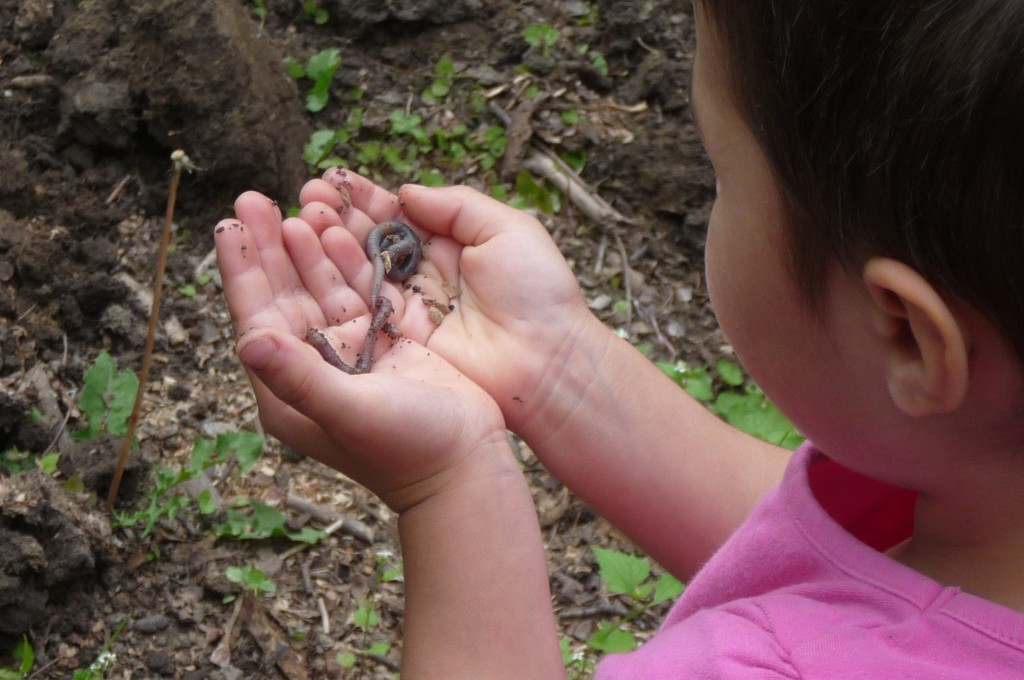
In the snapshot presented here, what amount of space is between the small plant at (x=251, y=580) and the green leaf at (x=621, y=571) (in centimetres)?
77

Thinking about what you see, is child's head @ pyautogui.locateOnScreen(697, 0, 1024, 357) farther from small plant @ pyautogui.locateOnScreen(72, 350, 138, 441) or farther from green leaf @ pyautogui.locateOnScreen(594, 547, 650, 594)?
small plant @ pyautogui.locateOnScreen(72, 350, 138, 441)

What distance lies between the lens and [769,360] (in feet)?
4.08

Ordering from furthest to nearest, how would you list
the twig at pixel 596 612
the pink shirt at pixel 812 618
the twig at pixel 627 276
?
the twig at pixel 627 276
the twig at pixel 596 612
the pink shirt at pixel 812 618

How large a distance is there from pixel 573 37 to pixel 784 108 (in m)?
2.83

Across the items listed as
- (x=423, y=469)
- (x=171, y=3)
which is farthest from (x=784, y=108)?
(x=171, y=3)

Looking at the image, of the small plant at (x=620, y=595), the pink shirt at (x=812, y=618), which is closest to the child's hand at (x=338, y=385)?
the pink shirt at (x=812, y=618)

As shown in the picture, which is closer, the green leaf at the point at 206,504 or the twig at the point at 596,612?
the green leaf at the point at 206,504

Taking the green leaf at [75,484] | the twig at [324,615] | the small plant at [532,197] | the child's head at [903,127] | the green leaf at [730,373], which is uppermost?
the child's head at [903,127]

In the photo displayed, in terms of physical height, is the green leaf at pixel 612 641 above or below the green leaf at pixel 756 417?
below

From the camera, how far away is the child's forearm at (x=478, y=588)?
1503 mm

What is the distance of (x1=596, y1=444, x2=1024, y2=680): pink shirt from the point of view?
3.65 feet

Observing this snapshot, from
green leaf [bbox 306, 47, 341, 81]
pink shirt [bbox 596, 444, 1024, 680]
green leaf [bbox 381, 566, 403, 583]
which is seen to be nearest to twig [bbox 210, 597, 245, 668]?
green leaf [bbox 381, 566, 403, 583]

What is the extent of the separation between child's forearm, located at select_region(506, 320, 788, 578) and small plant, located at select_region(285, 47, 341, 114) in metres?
1.92

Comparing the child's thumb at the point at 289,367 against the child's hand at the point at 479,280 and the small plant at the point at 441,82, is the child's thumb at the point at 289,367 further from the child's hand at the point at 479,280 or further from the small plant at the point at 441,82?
the small plant at the point at 441,82
